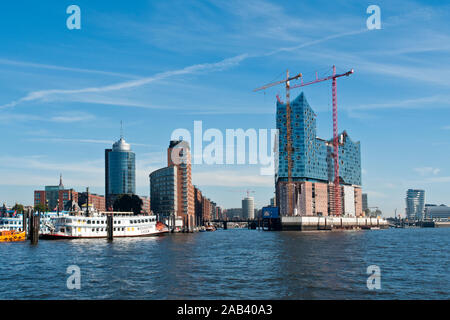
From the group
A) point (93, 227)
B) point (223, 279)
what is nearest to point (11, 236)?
point (93, 227)

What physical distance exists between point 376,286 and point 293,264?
18.0 metres

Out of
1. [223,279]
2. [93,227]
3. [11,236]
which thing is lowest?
[11,236]

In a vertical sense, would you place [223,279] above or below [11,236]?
above

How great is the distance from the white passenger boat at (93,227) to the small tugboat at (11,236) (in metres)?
7.03

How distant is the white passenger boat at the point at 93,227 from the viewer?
406 ft

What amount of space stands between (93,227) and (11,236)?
2199cm

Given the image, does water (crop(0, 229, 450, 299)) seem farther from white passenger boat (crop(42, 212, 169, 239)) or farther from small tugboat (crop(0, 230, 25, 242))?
white passenger boat (crop(42, 212, 169, 239))

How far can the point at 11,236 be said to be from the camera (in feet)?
381

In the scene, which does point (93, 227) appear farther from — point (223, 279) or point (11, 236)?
point (223, 279)
